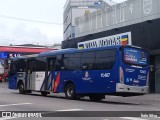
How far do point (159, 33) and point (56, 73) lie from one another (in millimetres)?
7715

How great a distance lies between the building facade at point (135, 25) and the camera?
1077 inches

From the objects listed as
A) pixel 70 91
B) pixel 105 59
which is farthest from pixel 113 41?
pixel 105 59

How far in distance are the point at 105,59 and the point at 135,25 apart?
885cm

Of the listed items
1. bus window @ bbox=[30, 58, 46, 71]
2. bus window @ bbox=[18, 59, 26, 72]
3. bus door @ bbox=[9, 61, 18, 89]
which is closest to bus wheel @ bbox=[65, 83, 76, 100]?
bus window @ bbox=[30, 58, 46, 71]

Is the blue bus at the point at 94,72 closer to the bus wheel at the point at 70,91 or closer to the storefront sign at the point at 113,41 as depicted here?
the bus wheel at the point at 70,91

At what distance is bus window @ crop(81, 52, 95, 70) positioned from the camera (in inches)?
852

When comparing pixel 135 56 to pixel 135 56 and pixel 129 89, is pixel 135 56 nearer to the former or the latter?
pixel 135 56

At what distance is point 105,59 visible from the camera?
20.7m

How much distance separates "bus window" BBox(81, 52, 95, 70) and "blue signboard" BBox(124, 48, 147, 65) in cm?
212

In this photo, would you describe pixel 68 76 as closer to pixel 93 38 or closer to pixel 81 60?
pixel 81 60

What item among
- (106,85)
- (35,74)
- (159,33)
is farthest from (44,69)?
(159,33)

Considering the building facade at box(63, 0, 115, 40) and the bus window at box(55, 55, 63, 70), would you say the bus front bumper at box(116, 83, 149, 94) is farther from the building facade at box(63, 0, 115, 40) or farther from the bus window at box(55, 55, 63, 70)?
the building facade at box(63, 0, 115, 40)

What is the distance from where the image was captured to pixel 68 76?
918 inches

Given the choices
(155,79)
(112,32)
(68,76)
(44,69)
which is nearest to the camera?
(68,76)
